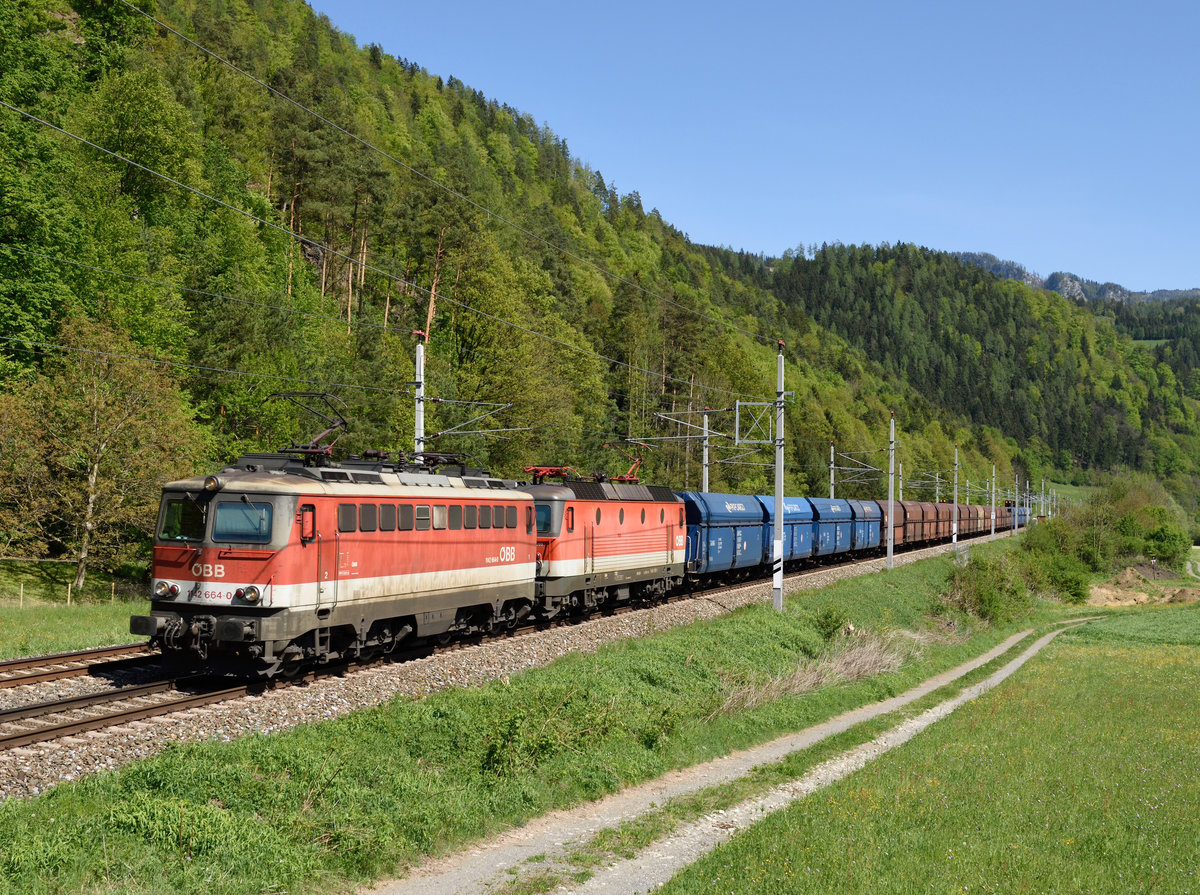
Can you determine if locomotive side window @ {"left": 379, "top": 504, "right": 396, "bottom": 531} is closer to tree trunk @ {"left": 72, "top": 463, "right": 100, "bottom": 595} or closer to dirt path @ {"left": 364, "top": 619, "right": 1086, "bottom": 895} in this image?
dirt path @ {"left": 364, "top": 619, "right": 1086, "bottom": 895}

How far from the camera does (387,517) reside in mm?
20172

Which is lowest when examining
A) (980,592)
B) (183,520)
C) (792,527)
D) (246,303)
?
(980,592)

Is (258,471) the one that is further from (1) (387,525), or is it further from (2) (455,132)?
(2) (455,132)

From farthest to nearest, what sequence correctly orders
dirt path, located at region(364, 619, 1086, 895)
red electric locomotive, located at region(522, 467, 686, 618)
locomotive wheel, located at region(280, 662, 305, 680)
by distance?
1. red electric locomotive, located at region(522, 467, 686, 618)
2. locomotive wheel, located at region(280, 662, 305, 680)
3. dirt path, located at region(364, 619, 1086, 895)

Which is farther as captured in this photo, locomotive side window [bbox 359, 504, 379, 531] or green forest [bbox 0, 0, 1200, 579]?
green forest [bbox 0, 0, 1200, 579]

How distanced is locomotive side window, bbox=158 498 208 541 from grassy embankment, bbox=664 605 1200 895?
11.1 m

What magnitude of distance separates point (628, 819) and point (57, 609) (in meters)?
22.1

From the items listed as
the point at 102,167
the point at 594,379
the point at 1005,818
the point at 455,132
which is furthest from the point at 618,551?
the point at 455,132

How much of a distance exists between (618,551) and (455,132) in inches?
5074

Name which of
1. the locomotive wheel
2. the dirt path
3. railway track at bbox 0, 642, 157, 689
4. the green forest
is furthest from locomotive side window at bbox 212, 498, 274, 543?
the green forest

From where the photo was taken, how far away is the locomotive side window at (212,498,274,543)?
17.3m

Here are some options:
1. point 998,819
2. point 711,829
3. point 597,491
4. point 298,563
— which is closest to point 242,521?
point 298,563

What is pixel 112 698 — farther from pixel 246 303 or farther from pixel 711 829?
pixel 246 303

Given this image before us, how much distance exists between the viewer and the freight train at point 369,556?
56.5ft
